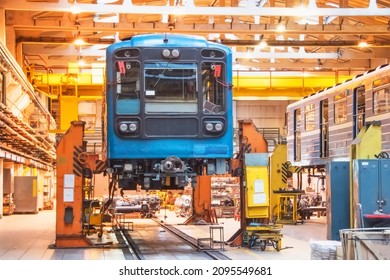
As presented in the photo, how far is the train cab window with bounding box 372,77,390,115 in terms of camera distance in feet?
53.0

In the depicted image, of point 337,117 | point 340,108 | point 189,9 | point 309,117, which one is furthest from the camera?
point 309,117

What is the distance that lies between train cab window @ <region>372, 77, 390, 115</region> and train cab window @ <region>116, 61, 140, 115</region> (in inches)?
243

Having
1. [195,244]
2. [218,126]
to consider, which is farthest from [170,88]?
[195,244]

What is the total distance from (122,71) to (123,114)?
2.29 feet

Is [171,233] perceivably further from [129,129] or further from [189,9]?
[129,129]

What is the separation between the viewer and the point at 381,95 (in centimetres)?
1656

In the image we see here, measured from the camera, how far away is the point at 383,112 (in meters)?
16.3

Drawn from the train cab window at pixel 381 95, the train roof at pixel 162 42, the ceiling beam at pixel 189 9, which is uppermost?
the ceiling beam at pixel 189 9

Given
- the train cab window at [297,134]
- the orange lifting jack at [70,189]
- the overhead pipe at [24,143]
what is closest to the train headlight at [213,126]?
the orange lifting jack at [70,189]

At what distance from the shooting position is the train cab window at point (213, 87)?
1259cm

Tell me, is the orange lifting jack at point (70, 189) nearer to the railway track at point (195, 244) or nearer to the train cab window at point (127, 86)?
the train cab window at point (127, 86)

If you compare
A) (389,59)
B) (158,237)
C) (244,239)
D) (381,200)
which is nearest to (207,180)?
(158,237)

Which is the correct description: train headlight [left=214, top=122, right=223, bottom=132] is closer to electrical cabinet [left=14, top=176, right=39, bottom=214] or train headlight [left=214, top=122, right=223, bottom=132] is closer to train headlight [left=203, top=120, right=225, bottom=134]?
train headlight [left=203, top=120, right=225, bottom=134]

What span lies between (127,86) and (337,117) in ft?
28.1
